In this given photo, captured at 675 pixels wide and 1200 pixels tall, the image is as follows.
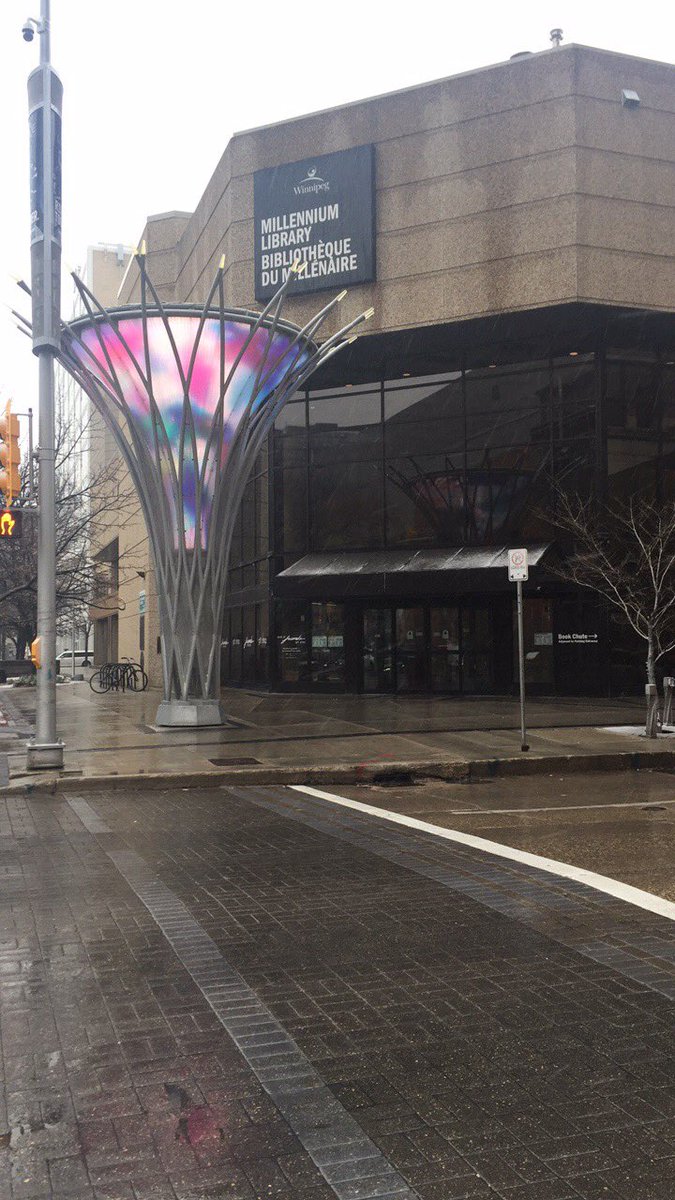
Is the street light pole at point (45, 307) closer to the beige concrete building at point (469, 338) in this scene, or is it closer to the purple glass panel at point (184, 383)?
the purple glass panel at point (184, 383)

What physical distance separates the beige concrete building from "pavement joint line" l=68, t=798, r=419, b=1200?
768 inches

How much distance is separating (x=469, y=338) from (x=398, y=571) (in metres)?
5.87

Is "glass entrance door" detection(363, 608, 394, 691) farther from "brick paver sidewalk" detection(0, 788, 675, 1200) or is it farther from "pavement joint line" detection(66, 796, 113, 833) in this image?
"brick paver sidewalk" detection(0, 788, 675, 1200)

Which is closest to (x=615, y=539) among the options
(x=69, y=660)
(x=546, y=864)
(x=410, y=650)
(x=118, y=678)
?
(x=410, y=650)

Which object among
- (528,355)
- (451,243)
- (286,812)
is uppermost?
(451,243)

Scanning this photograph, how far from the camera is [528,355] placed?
2567cm

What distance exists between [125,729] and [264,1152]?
1613cm

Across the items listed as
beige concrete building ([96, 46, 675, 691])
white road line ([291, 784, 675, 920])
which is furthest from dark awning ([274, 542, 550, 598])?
Result: white road line ([291, 784, 675, 920])

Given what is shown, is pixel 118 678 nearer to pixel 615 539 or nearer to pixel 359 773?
pixel 615 539

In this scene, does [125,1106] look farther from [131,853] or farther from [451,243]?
[451,243]

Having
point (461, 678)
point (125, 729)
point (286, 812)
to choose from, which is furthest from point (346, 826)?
point (461, 678)

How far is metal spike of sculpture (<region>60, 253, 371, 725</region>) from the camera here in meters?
18.4

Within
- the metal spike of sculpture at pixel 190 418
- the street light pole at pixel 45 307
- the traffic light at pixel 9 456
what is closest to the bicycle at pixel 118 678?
the metal spike of sculpture at pixel 190 418

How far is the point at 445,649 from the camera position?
26.8m
